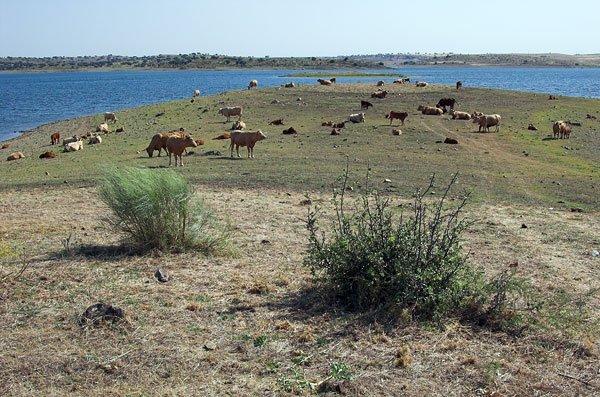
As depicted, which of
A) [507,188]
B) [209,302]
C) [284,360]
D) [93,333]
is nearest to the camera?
[284,360]

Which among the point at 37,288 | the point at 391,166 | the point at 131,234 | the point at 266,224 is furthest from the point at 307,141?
the point at 37,288

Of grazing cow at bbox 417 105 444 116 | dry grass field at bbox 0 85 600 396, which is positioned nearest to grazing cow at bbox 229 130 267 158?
dry grass field at bbox 0 85 600 396

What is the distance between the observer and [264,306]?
8.10 m

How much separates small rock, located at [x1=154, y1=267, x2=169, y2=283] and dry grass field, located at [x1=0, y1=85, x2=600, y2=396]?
0.36 feet

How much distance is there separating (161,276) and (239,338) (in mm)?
2367

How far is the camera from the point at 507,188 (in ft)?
60.8

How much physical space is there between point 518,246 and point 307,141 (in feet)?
56.3

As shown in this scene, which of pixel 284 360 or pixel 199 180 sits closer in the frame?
pixel 284 360

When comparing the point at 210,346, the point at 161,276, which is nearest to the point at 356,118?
the point at 161,276

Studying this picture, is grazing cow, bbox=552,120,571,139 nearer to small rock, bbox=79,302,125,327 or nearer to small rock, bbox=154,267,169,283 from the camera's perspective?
small rock, bbox=154,267,169,283

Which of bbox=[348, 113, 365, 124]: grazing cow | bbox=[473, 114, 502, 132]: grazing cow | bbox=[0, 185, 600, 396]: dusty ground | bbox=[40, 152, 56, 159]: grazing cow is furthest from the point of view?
bbox=[348, 113, 365, 124]: grazing cow

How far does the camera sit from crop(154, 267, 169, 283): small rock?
9008 mm

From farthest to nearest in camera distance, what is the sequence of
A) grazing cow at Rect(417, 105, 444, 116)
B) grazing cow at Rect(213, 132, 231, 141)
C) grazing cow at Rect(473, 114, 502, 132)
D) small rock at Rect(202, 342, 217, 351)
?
grazing cow at Rect(417, 105, 444, 116) < grazing cow at Rect(473, 114, 502, 132) < grazing cow at Rect(213, 132, 231, 141) < small rock at Rect(202, 342, 217, 351)

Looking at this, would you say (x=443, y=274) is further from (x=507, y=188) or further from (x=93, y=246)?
(x=507, y=188)
